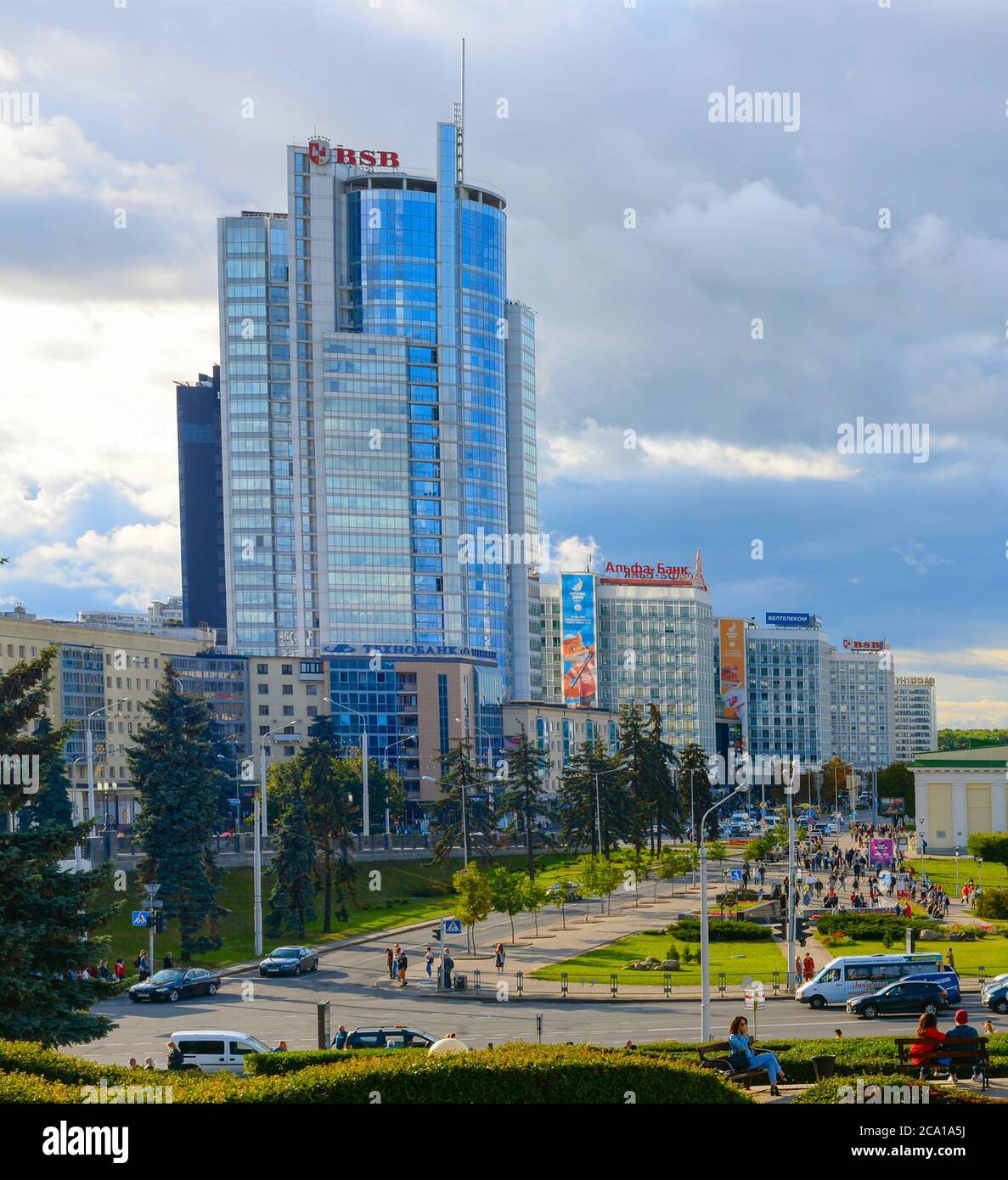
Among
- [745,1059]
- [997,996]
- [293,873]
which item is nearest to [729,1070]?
[745,1059]

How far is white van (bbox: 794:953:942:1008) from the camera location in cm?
5309

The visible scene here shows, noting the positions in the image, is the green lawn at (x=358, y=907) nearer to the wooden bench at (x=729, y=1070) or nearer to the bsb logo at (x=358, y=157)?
the wooden bench at (x=729, y=1070)

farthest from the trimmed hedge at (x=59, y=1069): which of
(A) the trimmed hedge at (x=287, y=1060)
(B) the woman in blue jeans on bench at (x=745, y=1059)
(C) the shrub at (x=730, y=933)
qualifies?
(C) the shrub at (x=730, y=933)

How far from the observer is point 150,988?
58781mm

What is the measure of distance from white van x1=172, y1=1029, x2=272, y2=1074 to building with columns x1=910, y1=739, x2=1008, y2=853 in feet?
323

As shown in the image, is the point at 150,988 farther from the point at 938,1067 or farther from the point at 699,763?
the point at 699,763

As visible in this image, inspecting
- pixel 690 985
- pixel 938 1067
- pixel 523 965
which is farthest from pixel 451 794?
pixel 938 1067

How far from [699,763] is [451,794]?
46.3 metres

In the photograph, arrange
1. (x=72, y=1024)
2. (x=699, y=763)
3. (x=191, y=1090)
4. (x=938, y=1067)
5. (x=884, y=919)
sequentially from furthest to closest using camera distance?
(x=699, y=763)
(x=884, y=919)
(x=72, y=1024)
(x=938, y=1067)
(x=191, y=1090)

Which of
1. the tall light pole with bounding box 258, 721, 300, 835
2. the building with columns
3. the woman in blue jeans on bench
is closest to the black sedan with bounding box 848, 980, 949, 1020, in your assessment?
the woman in blue jeans on bench

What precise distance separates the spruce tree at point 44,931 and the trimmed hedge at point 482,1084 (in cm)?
1421

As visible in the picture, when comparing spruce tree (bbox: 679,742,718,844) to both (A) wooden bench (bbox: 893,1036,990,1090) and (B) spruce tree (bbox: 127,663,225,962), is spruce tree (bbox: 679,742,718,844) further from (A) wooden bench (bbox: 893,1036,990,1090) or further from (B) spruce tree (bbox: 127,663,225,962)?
(A) wooden bench (bbox: 893,1036,990,1090)

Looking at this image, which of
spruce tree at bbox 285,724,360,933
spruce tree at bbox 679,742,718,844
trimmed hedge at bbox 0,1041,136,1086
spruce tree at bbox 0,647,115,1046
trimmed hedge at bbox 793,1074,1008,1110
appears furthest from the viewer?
spruce tree at bbox 679,742,718,844

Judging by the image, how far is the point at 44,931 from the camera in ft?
116
